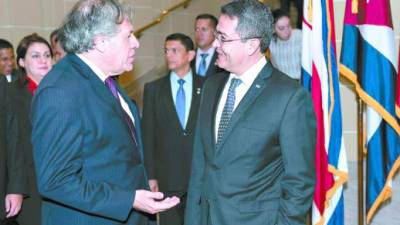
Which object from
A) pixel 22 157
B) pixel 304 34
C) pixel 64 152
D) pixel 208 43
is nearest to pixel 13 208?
pixel 22 157

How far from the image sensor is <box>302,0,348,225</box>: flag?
3.48 metres

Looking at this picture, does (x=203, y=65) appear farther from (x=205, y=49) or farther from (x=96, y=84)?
(x=96, y=84)

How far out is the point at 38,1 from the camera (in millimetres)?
7039

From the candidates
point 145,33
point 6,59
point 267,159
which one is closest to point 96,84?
point 267,159

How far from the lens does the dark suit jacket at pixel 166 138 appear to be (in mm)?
4191

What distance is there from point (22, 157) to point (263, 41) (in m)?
1.69

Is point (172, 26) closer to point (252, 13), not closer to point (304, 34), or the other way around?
point (304, 34)

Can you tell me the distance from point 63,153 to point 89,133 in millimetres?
114

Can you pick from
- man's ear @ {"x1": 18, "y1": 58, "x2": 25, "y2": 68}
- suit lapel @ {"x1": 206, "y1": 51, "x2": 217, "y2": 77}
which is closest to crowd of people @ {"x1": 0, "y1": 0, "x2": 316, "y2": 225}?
man's ear @ {"x1": 18, "y1": 58, "x2": 25, "y2": 68}

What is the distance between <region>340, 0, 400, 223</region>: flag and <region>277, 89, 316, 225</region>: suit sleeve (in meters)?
1.65

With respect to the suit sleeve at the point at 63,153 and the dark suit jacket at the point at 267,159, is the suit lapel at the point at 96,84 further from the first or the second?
the dark suit jacket at the point at 267,159

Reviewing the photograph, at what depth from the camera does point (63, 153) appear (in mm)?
1850

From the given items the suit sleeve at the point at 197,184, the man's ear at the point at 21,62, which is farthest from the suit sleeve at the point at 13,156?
the suit sleeve at the point at 197,184

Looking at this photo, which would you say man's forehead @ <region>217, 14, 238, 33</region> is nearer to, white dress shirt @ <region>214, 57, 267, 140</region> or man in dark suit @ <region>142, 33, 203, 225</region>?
white dress shirt @ <region>214, 57, 267, 140</region>
